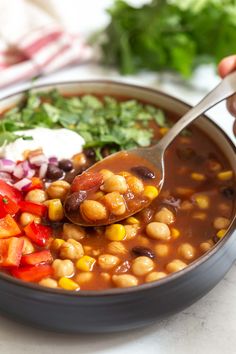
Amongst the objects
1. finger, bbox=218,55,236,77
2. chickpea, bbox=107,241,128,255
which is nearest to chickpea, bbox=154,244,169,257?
chickpea, bbox=107,241,128,255

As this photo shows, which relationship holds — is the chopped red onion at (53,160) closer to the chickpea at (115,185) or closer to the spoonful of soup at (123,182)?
the spoonful of soup at (123,182)

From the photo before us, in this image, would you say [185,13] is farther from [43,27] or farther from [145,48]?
[43,27]

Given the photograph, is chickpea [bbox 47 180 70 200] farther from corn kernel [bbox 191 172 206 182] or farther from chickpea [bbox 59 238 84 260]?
corn kernel [bbox 191 172 206 182]

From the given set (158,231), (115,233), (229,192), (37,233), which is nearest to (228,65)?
(229,192)

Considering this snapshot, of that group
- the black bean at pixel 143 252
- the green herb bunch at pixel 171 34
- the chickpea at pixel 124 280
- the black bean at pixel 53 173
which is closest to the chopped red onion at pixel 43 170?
the black bean at pixel 53 173

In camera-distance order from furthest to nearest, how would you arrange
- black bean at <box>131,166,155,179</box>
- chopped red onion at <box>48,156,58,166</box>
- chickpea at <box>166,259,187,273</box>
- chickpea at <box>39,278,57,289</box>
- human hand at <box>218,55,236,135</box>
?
human hand at <box>218,55,236,135</box> → chopped red onion at <box>48,156,58,166</box> → black bean at <box>131,166,155,179</box> → chickpea at <box>166,259,187,273</box> → chickpea at <box>39,278,57,289</box>

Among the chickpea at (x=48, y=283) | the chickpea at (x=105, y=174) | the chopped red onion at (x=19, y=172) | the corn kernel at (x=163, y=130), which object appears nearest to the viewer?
the chickpea at (x=48, y=283)

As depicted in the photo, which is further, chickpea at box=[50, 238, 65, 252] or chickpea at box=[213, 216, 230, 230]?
chickpea at box=[213, 216, 230, 230]
